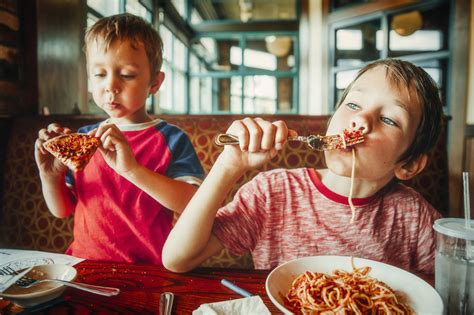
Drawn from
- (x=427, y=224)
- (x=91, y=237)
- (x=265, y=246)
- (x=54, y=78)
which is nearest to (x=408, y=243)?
(x=427, y=224)

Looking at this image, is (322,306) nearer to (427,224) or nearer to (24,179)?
(427,224)

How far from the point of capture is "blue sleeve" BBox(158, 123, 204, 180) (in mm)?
669

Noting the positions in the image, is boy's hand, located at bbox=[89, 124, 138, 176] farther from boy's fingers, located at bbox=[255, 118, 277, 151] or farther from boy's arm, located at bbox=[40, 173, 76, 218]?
boy's fingers, located at bbox=[255, 118, 277, 151]

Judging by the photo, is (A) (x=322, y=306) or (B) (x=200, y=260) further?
→ (B) (x=200, y=260)

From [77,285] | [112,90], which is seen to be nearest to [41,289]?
[77,285]

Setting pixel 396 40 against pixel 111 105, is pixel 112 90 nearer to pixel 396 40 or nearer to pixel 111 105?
pixel 111 105

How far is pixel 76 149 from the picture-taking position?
60cm

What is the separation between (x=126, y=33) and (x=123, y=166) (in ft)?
0.90

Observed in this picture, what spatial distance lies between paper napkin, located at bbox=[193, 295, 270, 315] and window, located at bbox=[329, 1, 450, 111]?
481 millimetres

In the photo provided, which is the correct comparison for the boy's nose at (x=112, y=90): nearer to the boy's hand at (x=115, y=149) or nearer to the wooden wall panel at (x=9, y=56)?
the boy's hand at (x=115, y=149)

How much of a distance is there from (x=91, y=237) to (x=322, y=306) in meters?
0.52

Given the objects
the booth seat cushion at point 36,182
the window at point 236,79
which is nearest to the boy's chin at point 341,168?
the booth seat cushion at point 36,182

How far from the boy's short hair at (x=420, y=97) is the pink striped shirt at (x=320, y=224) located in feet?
0.39

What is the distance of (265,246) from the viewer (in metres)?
0.70
